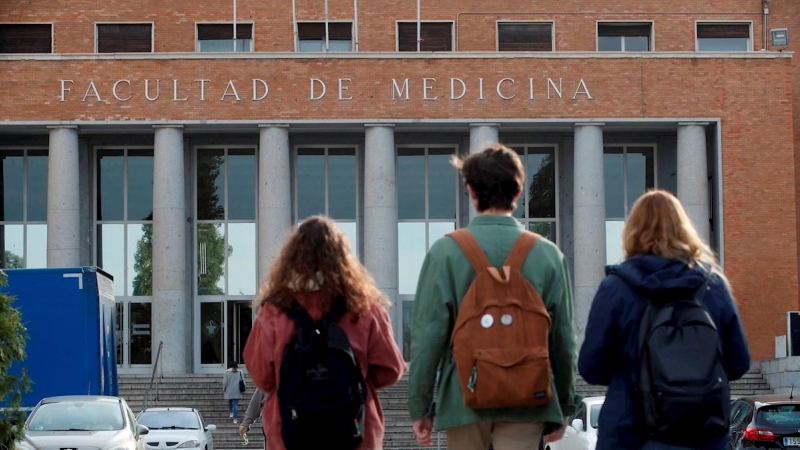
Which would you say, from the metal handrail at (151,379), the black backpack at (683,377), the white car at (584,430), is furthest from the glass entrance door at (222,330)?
the black backpack at (683,377)

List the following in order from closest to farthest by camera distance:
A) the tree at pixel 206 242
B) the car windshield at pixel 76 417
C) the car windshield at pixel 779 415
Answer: the car windshield at pixel 779 415, the car windshield at pixel 76 417, the tree at pixel 206 242

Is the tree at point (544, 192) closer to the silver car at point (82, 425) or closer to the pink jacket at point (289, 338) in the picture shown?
the silver car at point (82, 425)

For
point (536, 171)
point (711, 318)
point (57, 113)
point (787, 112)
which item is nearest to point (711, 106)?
point (787, 112)

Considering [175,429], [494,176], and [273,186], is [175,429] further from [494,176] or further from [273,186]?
[494,176]

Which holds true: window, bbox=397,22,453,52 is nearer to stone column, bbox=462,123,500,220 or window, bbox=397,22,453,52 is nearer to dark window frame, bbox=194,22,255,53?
stone column, bbox=462,123,500,220

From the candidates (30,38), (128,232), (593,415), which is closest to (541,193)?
(128,232)

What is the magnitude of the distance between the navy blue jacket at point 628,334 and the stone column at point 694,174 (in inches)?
1172

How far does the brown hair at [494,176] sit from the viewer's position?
5867mm

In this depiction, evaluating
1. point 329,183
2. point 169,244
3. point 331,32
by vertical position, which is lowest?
point 169,244

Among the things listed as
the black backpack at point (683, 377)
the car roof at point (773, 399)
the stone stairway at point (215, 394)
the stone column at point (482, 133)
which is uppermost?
the stone column at point (482, 133)

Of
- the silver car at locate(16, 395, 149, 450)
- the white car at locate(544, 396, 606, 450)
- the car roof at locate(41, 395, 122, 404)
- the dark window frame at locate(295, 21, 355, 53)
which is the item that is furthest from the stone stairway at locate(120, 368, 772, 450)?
the silver car at locate(16, 395, 149, 450)

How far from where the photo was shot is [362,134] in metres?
37.0

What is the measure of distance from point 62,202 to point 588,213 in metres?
13.0

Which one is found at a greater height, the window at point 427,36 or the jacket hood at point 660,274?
the window at point 427,36
